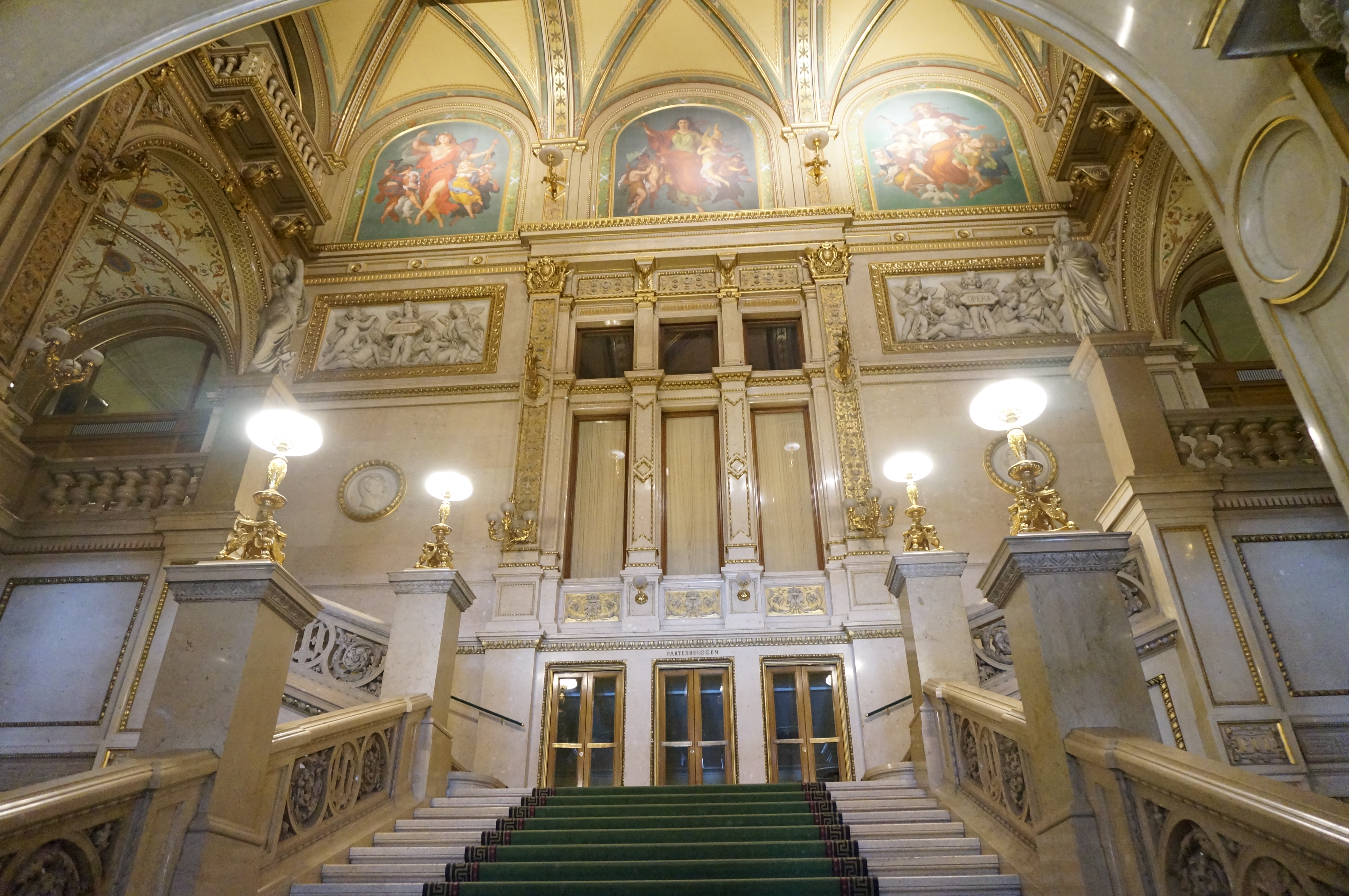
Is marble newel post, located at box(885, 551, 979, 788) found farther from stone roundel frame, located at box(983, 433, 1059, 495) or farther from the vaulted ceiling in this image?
the vaulted ceiling

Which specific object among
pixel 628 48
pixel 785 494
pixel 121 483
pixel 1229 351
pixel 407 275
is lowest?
pixel 121 483

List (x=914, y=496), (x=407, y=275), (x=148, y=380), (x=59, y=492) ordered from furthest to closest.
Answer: (x=148, y=380) < (x=407, y=275) < (x=59, y=492) < (x=914, y=496)

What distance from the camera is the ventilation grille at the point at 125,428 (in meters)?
13.4

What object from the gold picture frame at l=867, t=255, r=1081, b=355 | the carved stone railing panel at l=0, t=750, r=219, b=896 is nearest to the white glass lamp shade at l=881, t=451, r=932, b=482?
→ the gold picture frame at l=867, t=255, r=1081, b=355

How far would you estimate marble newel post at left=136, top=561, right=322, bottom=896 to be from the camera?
155 inches

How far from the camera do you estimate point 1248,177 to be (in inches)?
171

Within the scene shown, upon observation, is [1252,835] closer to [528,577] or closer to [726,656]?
[726,656]

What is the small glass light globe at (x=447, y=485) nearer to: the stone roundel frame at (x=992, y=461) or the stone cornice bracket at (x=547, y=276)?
the stone cornice bracket at (x=547, y=276)

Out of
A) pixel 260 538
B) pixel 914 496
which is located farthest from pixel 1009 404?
pixel 260 538

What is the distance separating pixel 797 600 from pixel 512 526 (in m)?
3.60

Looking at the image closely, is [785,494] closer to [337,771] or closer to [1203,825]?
[337,771]

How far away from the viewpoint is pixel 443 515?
7.54m

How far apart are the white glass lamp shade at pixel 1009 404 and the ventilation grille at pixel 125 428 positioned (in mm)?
12531

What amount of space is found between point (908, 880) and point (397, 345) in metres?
10.6
